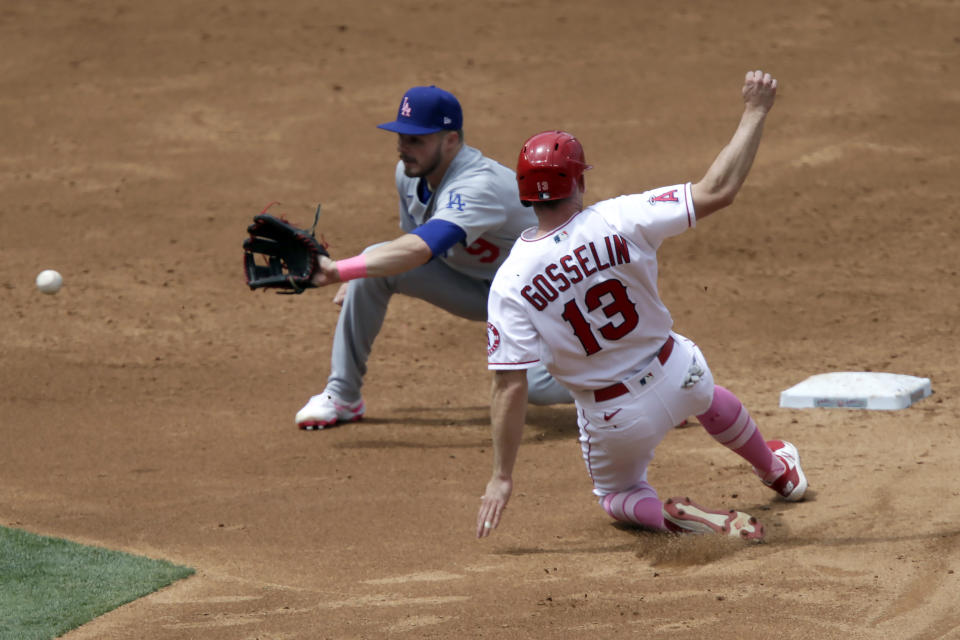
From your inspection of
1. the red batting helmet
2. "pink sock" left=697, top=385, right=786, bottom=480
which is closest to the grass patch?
the red batting helmet

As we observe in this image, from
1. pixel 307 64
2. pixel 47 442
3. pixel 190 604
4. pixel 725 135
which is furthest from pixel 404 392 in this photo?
pixel 307 64

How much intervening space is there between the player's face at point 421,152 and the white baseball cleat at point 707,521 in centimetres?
215

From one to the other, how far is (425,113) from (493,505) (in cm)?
234

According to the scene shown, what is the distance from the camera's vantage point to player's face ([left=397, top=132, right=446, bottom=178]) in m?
5.80

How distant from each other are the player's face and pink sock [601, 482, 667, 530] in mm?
1979

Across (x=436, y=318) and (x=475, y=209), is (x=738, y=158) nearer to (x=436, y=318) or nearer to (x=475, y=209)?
(x=475, y=209)

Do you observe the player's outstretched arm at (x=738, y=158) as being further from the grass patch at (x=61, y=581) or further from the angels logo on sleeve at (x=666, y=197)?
the grass patch at (x=61, y=581)

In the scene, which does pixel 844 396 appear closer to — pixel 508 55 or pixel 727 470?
pixel 727 470

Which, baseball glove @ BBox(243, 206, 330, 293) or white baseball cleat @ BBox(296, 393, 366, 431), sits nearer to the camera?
baseball glove @ BBox(243, 206, 330, 293)

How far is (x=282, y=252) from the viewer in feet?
18.8

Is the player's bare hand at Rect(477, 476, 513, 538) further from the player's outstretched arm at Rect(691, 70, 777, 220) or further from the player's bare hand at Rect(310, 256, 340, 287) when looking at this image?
the player's bare hand at Rect(310, 256, 340, 287)

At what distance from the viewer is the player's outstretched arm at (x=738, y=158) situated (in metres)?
4.11

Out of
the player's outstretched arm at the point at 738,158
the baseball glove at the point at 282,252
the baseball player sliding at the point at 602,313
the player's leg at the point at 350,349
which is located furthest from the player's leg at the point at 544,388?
the player's outstretched arm at the point at 738,158

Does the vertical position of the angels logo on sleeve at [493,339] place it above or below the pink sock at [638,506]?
above
